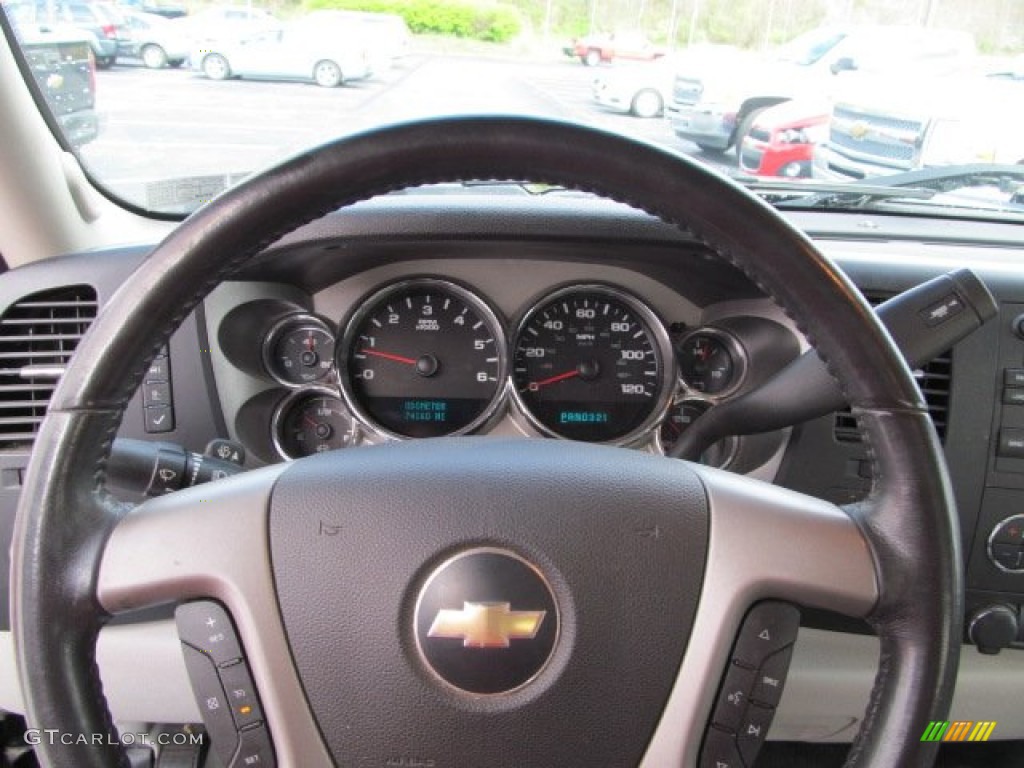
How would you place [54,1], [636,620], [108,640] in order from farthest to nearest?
[54,1] → [108,640] → [636,620]

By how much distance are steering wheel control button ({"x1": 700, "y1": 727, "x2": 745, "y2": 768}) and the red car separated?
5.35 ft

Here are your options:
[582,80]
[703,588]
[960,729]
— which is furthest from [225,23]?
[960,729]

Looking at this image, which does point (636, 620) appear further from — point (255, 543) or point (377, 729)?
point (255, 543)

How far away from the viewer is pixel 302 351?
7.35 ft

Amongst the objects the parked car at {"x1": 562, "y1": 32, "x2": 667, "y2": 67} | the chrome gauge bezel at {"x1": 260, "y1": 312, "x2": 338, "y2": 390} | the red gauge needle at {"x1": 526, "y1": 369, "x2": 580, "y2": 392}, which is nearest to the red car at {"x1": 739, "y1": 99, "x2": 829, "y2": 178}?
the parked car at {"x1": 562, "y1": 32, "x2": 667, "y2": 67}

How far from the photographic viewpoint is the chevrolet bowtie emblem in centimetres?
107

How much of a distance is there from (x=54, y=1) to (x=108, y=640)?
1476mm

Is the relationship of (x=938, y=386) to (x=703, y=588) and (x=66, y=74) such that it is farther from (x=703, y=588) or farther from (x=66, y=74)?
(x=66, y=74)

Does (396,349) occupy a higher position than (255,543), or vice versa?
(255,543)

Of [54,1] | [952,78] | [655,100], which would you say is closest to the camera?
[54,1]

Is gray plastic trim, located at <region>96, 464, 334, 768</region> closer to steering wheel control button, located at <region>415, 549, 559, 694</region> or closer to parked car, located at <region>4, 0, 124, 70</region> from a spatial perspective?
steering wheel control button, located at <region>415, 549, 559, 694</region>

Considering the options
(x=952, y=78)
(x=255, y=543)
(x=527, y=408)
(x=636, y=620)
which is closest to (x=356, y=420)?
(x=527, y=408)

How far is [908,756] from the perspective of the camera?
989 mm

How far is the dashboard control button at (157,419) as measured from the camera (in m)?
1.93
